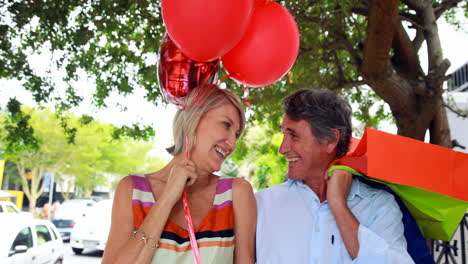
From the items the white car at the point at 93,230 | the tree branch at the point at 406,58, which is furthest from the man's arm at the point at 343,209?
the white car at the point at 93,230

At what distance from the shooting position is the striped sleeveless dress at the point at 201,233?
1.89 meters

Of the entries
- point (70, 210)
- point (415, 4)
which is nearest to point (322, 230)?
point (415, 4)

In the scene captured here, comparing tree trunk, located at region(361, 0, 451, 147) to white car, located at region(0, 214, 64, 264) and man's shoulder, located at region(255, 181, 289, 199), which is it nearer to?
man's shoulder, located at region(255, 181, 289, 199)

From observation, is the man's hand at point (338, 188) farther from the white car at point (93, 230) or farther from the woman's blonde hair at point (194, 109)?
the white car at point (93, 230)

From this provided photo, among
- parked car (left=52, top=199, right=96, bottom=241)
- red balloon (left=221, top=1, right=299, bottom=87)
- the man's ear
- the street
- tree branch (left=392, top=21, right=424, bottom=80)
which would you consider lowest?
the street

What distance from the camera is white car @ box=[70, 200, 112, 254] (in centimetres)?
1389

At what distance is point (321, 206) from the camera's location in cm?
217

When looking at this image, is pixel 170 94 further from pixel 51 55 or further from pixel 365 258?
pixel 51 55

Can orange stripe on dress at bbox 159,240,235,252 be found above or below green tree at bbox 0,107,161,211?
below

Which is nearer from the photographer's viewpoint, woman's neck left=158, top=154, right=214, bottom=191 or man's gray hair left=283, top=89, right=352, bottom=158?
woman's neck left=158, top=154, right=214, bottom=191

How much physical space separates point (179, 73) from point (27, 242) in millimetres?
7151

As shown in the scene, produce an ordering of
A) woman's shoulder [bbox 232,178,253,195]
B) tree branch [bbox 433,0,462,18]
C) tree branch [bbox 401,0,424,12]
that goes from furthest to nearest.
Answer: tree branch [bbox 433,0,462,18]
tree branch [bbox 401,0,424,12]
woman's shoulder [bbox 232,178,253,195]

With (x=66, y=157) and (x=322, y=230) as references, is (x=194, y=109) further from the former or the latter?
(x=66, y=157)

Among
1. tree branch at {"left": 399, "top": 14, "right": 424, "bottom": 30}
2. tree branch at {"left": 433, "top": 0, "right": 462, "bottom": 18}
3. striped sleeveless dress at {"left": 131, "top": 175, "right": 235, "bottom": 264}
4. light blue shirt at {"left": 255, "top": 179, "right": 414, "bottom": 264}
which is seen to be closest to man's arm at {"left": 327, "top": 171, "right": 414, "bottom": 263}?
light blue shirt at {"left": 255, "top": 179, "right": 414, "bottom": 264}
